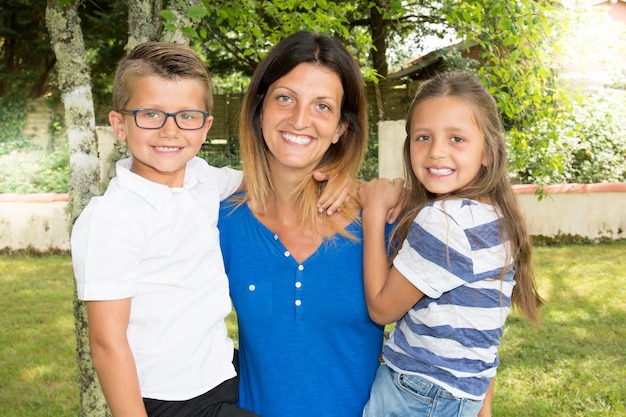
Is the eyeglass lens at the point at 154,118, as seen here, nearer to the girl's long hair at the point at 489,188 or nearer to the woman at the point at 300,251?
the woman at the point at 300,251

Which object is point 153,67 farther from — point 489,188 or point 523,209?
point 523,209

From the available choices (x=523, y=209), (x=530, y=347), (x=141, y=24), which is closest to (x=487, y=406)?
(x=141, y=24)

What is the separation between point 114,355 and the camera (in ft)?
5.23

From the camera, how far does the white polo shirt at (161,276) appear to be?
5.29ft

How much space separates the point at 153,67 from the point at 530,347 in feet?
15.8

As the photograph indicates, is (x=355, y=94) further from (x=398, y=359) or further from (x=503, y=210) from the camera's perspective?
(x=398, y=359)

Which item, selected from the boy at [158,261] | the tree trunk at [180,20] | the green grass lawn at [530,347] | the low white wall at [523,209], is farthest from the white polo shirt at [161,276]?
the low white wall at [523,209]

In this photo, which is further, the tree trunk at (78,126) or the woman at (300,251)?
the tree trunk at (78,126)

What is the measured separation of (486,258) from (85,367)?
2.12 meters

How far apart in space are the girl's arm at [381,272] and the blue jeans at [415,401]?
188mm

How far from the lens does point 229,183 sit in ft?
7.60

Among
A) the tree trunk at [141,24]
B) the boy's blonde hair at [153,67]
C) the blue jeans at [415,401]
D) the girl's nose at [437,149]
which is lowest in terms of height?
the blue jeans at [415,401]

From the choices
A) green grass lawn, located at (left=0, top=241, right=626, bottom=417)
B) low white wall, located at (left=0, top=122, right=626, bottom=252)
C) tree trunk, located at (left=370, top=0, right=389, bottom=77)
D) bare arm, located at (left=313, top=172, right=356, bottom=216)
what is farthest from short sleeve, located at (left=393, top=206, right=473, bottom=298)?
tree trunk, located at (left=370, top=0, right=389, bottom=77)

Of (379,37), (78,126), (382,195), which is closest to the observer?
(382,195)
